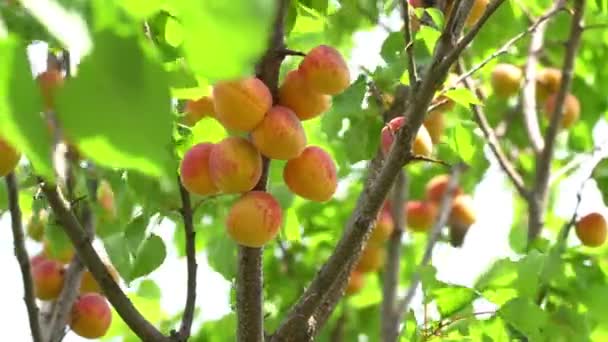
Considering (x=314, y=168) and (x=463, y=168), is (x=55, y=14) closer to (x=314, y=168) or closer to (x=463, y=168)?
(x=314, y=168)

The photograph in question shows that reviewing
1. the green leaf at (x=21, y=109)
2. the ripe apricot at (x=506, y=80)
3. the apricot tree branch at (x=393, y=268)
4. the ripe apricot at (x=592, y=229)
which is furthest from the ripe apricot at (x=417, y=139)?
the ripe apricot at (x=506, y=80)

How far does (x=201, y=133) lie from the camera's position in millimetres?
1354

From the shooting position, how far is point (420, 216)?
129 inches

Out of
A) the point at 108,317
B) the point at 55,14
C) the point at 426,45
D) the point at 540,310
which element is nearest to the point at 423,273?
the point at 540,310

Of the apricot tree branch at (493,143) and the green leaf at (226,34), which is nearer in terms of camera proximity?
the green leaf at (226,34)

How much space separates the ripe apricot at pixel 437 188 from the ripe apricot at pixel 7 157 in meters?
2.26

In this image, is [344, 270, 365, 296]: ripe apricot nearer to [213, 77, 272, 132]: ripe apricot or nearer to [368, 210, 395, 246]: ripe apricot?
[368, 210, 395, 246]: ripe apricot

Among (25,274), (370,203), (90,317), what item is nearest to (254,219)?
(370,203)

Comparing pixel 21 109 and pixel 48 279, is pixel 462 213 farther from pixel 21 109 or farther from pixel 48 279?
pixel 21 109

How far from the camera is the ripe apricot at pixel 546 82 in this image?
122 inches

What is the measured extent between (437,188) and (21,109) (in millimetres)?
2945

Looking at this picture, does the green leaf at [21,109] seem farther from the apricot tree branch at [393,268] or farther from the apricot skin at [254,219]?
the apricot tree branch at [393,268]

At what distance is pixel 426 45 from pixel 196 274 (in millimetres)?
453

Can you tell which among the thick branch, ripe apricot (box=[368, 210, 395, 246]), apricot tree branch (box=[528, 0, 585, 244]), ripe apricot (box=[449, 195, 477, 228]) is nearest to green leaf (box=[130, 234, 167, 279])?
the thick branch
